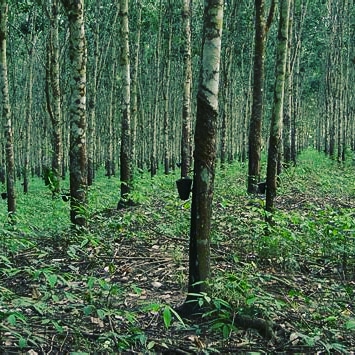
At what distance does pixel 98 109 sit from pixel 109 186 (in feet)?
46.9

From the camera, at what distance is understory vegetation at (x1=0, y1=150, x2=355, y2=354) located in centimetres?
371

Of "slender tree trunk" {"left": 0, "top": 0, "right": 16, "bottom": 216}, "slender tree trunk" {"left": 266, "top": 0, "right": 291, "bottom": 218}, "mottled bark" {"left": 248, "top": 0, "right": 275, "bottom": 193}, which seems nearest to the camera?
"slender tree trunk" {"left": 266, "top": 0, "right": 291, "bottom": 218}

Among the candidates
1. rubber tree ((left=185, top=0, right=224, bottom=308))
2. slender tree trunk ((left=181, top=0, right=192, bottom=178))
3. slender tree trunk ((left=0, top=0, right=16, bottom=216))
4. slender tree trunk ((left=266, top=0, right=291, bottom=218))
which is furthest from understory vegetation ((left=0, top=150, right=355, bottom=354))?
slender tree trunk ((left=181, top=0, right=192, bottom=178))

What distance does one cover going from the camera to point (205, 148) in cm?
444

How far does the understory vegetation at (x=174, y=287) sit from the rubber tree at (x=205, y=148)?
0.24 metres

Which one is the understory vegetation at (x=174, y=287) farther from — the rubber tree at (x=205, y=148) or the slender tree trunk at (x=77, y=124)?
the slender tree trunk at (x=77, y=124)

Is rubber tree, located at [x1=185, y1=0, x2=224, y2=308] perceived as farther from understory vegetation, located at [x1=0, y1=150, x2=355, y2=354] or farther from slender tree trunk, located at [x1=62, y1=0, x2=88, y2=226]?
slender tree trunk, located at [x1=62, y1=0, x2=88, y2=226]

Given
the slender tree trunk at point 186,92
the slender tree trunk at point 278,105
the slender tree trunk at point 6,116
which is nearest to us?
the slender tree trunk at point 278,105

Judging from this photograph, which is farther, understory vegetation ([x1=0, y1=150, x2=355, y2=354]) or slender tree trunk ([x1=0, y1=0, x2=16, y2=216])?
slender tree trunk ([x1=0, y1=0, x2=16, y2=216])

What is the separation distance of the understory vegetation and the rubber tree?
244mm

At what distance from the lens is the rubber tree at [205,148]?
14.6ft

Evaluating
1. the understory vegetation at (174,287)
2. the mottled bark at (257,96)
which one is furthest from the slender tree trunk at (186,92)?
the understory vegetation at (174,287)

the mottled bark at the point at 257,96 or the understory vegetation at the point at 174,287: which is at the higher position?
the mottled bark at the point at 257,96

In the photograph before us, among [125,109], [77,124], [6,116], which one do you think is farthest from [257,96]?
[6,116]
